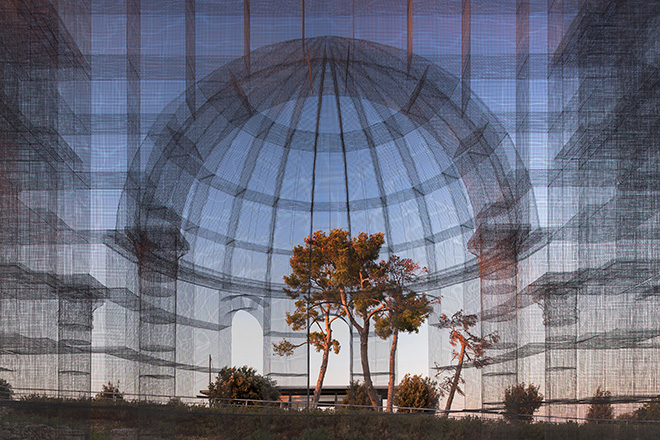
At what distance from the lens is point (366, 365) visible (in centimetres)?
281

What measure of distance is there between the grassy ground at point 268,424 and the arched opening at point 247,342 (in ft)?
0.59

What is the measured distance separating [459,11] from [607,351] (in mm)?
1499

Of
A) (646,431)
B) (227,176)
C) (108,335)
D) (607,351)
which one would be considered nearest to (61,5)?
(227,176)

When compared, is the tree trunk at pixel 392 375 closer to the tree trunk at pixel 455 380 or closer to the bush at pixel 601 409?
the tree trunk at pixel 455 380

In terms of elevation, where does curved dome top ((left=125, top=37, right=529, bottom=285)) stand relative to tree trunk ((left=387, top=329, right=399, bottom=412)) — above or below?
above

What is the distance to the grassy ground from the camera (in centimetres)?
259

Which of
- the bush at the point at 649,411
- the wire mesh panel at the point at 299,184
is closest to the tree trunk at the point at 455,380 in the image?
the wire mesh panel at the point at 299,184

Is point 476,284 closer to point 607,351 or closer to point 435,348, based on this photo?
point 435,348

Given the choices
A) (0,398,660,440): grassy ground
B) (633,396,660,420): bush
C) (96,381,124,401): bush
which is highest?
(96,381,124,401): bush

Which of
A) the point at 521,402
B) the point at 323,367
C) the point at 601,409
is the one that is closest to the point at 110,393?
the point at 323,367

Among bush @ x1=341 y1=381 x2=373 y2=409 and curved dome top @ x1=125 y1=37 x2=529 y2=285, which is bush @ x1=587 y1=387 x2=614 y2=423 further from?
bush @ x1=341 y1=381 x2=373 y2=409

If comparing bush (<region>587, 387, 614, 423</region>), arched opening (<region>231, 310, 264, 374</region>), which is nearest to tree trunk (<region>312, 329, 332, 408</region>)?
arched opening (<region>231, 310, 264, 374</region>)

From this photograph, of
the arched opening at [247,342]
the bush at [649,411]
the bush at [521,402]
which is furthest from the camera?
the arched opening at [247,342]

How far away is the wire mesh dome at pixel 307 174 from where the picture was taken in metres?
2.79
